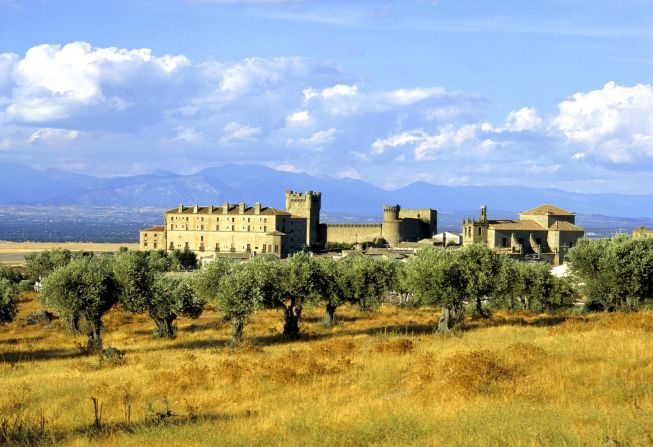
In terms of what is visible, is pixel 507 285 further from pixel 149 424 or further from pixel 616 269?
pixel 149 424

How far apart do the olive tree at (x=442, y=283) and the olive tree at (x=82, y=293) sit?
1760 cm

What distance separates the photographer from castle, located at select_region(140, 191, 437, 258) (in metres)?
151

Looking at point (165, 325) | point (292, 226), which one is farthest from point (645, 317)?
point (292, 226)

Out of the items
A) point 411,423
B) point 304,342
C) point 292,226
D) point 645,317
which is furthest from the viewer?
point 292,226

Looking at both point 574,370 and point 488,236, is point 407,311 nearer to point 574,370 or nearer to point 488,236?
point 574,370

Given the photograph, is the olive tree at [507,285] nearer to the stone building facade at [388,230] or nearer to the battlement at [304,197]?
the stone building facade at [388,230]

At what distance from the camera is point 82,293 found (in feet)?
142

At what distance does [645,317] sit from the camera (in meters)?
38.4

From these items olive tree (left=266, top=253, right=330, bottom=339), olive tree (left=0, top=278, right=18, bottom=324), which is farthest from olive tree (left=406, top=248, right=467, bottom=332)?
olive tree (left=0, top=278, right=18, bottom=324)

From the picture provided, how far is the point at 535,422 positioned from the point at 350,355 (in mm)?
16920

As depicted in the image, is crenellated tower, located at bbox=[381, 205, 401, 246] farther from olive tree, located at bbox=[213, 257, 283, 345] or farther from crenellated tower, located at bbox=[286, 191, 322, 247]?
olive tree, located at bbox=[213, 257, 283, 345]

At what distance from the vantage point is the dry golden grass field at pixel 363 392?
1698 cm

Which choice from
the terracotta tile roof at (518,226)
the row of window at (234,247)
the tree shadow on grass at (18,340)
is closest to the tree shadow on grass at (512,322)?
the tree shadow on grass at (18,340)

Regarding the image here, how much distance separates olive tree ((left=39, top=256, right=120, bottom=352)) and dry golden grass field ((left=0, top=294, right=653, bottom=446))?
7.74 feet
